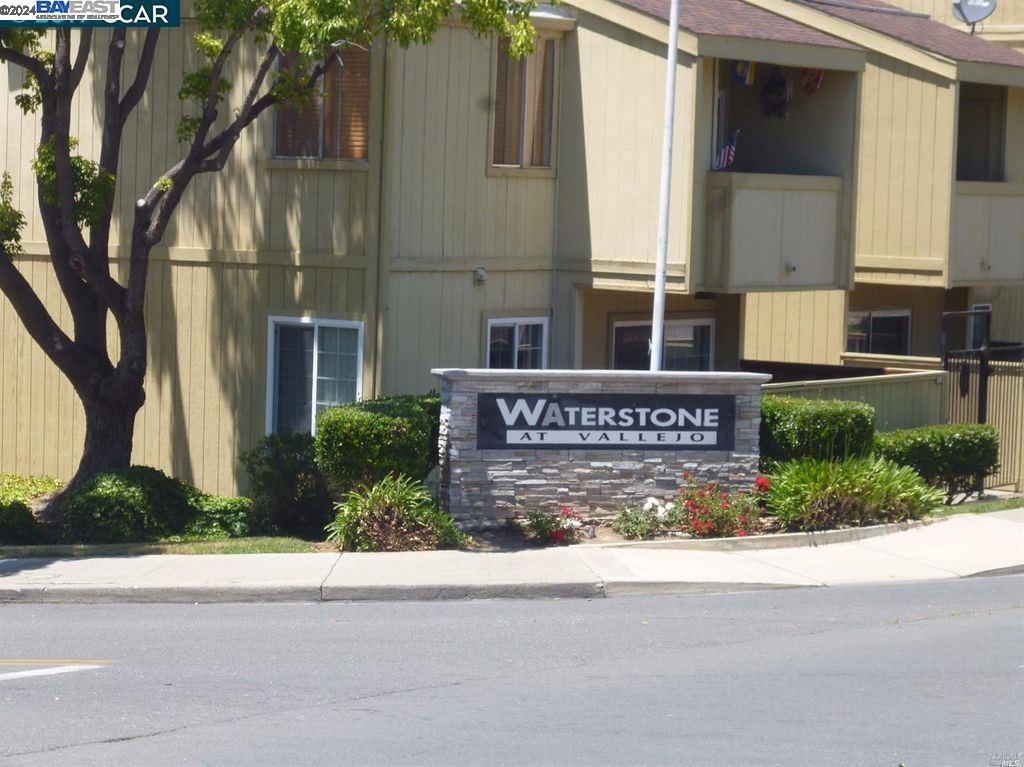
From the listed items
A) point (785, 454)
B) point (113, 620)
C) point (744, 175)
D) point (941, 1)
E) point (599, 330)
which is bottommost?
point (113, 620)

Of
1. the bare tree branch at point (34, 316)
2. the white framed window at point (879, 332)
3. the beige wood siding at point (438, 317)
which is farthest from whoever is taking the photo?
the white framed window at point (879, 332)

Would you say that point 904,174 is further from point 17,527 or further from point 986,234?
point 17,527

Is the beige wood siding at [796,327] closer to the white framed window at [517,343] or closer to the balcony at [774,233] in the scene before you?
the balcony at [774,233]

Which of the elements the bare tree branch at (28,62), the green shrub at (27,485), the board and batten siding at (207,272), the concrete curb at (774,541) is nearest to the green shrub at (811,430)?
the concrete curb at (774,541)

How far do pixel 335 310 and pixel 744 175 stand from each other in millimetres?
5390

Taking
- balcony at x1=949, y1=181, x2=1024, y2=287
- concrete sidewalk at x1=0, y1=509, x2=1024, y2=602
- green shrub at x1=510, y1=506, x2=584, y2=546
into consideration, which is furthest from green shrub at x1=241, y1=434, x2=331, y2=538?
balcony at x1=949, y1=181, x2=1024, y2=287

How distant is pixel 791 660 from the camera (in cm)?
955

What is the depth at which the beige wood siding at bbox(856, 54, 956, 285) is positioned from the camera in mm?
20797

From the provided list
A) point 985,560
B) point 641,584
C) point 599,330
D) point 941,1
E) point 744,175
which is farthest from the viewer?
point 941,1

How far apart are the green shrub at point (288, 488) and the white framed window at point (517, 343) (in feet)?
11.2

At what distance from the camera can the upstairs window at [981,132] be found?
22922mm

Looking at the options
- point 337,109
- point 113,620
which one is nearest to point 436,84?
point 337,109

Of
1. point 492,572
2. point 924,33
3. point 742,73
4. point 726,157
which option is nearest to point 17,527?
point 492,572

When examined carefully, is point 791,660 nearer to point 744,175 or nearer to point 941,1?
point 744,175
